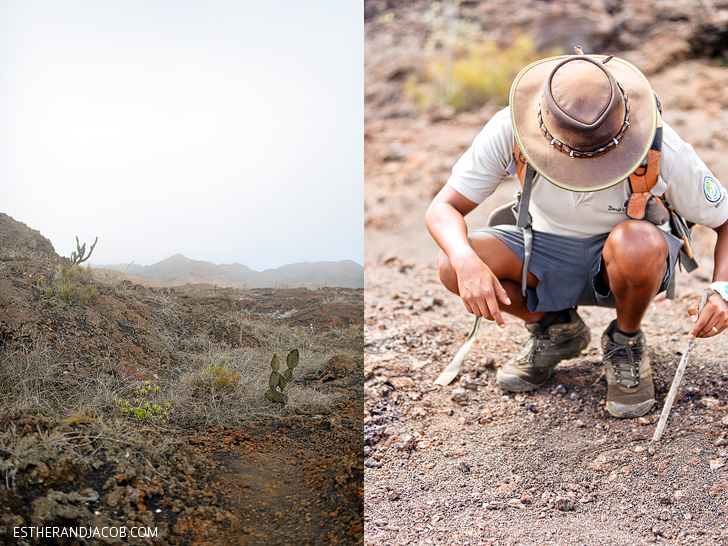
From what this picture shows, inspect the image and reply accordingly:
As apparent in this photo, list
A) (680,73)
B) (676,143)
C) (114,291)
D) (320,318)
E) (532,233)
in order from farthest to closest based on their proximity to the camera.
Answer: (680,73) → (532,233) → (320,318) → (676,143) → (114,291)

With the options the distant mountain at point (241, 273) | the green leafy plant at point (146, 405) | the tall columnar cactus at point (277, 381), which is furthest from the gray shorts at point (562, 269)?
the green leafy plant at point (146, 405)

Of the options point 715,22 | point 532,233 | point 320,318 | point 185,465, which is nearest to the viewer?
point 185,465

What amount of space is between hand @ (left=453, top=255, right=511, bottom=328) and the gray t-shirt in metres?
0.34

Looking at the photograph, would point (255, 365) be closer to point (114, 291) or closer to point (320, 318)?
point (320, 318)

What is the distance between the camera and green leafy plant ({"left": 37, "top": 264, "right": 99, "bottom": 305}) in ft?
5.85

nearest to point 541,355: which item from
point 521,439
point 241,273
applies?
point 521,439

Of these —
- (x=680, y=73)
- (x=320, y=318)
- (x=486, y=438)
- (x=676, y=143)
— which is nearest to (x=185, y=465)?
(x=320, y=318)

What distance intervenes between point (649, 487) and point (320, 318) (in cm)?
116

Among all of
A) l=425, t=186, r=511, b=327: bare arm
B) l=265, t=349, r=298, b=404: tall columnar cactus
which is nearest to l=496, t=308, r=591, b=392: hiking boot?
l=425, t=186, r=511, b=327: bare arm

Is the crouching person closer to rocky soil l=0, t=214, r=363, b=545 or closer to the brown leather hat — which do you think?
the brown leather hat

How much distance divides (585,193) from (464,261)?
0.54m

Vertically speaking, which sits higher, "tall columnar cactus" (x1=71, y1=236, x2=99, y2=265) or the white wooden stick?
"tall columnar cactus" (x1=71, y1=236, x2=99, y2=265)

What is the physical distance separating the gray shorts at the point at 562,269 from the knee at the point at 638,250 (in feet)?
0.61

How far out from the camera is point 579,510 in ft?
6.18
